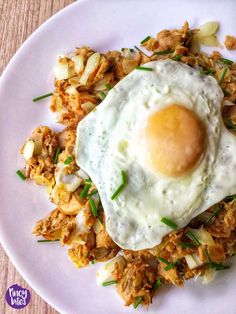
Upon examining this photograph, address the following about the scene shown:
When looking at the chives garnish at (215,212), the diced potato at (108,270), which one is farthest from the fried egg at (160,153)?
the diced potato at (108,270)

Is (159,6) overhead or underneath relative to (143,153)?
overhead

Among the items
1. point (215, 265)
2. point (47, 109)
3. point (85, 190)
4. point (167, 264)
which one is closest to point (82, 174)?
point (85, 190)

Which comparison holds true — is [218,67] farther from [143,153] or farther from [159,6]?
[143,153]

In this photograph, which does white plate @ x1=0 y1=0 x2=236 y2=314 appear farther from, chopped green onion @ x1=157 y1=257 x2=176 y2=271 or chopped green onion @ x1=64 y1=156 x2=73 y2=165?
chopped green onion @ x1=64 y1=156 x2=73 y2=165

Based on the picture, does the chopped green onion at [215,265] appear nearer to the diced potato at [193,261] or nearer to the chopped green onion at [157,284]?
the diced potato at [193,261]

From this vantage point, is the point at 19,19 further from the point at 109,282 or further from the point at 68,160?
the point at 109,282

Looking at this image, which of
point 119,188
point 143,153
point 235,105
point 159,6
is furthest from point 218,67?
point 119,188
